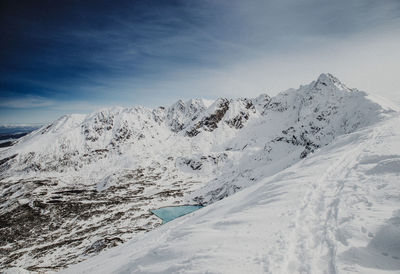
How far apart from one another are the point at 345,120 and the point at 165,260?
160m

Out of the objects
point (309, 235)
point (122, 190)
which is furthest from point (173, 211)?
point (309, 235)

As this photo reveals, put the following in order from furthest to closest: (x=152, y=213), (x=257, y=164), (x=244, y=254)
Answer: (x=257, y=164) → (x=152, y=213) → (x=244, y=254)

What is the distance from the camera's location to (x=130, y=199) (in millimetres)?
121312

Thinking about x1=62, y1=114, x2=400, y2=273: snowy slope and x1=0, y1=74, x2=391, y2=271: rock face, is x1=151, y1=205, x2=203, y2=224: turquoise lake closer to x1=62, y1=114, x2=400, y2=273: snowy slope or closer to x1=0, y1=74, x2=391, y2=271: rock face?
x1=0, y1=74, x2=391, y2=271: rock face

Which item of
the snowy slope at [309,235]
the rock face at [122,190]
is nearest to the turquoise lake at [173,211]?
the rock face at [122,190]

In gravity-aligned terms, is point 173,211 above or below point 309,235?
below

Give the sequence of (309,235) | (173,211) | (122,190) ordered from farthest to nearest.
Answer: (122,190), (173,211), (309,235)

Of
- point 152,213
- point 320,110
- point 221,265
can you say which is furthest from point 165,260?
point 320,110

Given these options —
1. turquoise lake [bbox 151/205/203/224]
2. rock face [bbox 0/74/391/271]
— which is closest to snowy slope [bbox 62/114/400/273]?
rock face [bbox 0/74/391/271]

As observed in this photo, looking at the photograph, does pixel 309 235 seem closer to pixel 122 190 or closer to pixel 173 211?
pixel 173 211

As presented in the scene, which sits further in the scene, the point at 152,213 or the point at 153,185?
the point at 153,185

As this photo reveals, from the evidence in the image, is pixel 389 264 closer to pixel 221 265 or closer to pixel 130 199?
pixel 221 265

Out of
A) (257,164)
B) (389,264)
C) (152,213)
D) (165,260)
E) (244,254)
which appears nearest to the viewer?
(389,264)

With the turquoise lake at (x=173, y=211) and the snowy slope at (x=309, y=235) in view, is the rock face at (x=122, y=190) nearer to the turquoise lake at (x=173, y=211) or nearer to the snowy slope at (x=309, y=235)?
the turquoise lake at (x=173, y=211)
